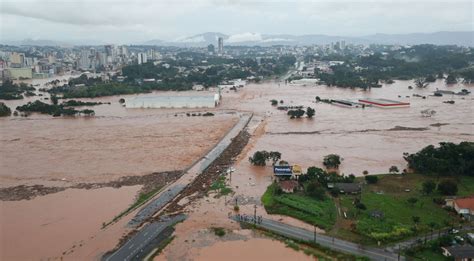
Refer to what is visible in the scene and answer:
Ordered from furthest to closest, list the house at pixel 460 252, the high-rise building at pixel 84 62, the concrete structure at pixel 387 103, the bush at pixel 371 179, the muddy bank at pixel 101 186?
1. the high-rise building at pixel 84 62
2. the concrete structure at pixel 387 103
3. the bush at pixel 371 179
4. the muddy bank at pixel 101 186
5. the house at pixel 460 252

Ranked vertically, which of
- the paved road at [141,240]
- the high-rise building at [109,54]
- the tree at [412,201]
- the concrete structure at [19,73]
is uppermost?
the high-rise building at [109,54]

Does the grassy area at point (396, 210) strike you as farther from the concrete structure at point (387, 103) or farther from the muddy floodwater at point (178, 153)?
the concrete structure at point (387, 103)

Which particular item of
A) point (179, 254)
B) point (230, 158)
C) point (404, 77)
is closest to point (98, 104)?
point (230, 158)

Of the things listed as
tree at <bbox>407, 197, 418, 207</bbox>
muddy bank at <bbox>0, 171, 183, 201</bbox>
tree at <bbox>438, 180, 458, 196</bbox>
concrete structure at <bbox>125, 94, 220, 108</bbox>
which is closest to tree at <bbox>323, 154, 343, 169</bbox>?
tree at <bbox>438, 180, 458, 196</bbox>

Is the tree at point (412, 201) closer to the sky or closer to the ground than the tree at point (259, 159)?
closer to the ground

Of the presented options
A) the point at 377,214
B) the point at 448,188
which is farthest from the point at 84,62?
the point at 377,214

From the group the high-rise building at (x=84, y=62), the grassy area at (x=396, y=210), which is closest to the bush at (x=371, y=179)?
the grassy area at (x=396, y=210)

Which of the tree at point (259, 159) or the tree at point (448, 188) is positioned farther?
the tree at point (259, 159)
